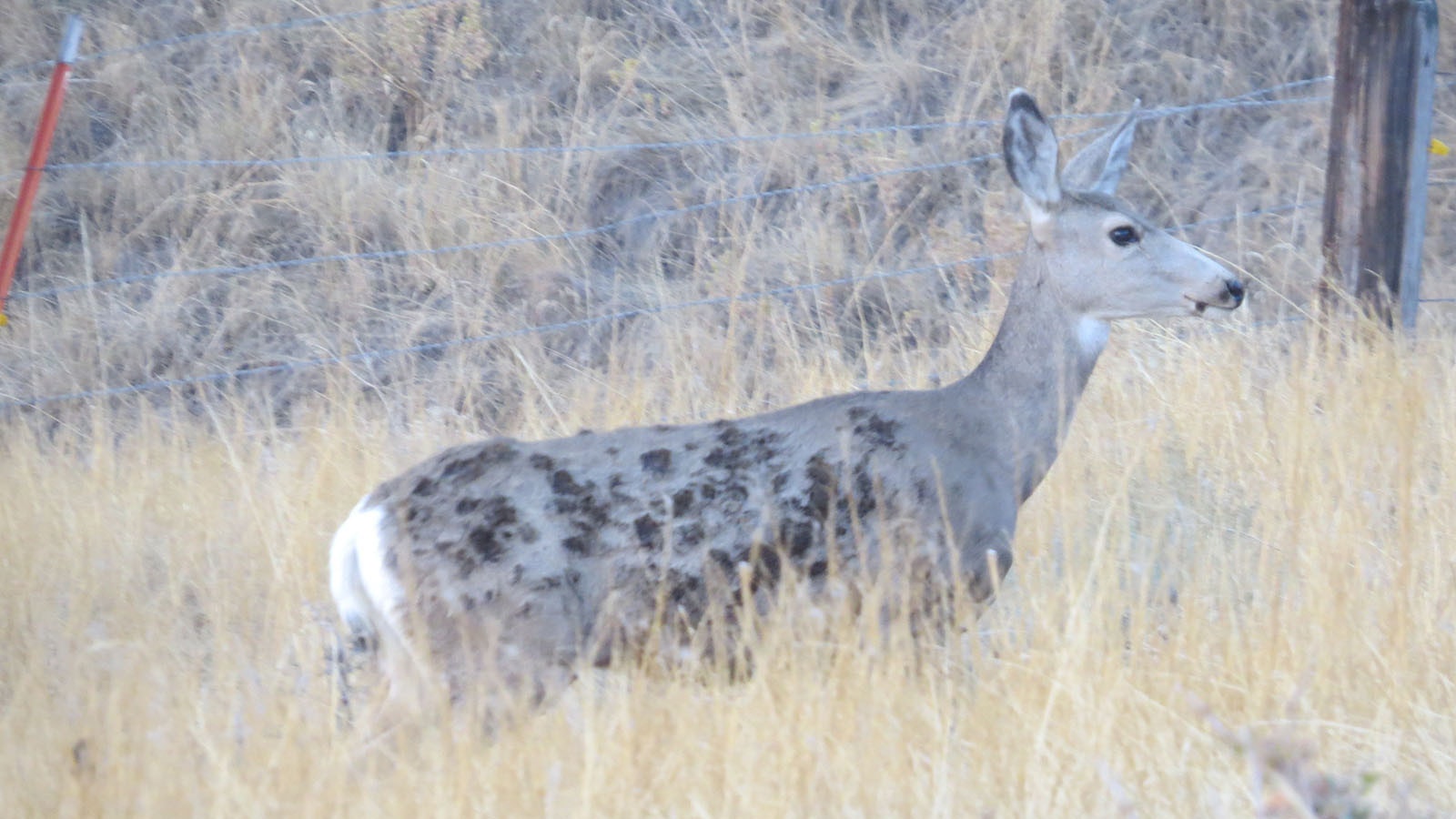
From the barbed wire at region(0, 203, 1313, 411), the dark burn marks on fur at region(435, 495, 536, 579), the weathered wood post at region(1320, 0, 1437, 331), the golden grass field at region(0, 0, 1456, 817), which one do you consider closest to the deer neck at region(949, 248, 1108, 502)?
the golden grass field at region(0, 0, 1456, 817)

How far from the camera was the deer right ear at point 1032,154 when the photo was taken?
452 centimetres

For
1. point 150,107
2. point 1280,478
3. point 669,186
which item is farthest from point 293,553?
point 150,107

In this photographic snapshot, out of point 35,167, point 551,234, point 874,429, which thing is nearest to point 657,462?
point 874,429

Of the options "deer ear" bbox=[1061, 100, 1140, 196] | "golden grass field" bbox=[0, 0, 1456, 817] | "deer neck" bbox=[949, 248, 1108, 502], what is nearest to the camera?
"golden grass field" bbox=[0, 0, 1456, 817]

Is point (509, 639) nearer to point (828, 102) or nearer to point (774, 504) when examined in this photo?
point (774, 504)

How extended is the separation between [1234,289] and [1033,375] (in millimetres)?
658

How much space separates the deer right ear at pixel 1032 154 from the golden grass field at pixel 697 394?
98cm

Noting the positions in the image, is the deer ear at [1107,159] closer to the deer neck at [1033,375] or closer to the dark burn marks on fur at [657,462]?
the deer neck at [1033,375]

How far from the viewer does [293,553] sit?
4648 millimetres

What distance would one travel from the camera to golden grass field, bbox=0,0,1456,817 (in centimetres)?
312

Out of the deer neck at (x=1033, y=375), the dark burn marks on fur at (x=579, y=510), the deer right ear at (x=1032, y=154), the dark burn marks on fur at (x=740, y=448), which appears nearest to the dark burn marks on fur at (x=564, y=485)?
the dark burn marks on fur at (x=579, y=510)

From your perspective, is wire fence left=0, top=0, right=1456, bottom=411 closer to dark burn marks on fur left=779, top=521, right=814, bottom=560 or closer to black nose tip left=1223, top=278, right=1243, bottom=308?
black nose tip left=1223, top=278, right=1243, bottom=308

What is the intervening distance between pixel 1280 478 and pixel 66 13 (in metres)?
8.29

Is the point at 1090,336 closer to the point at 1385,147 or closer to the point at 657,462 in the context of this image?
the point at 657,462
